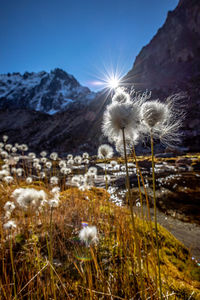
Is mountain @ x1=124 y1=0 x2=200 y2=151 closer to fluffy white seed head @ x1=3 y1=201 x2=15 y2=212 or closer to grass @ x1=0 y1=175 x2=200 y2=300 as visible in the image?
grass @ x1=0 y1=175 x2=200 y2=300

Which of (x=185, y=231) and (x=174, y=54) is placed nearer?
(x=185, y=231)

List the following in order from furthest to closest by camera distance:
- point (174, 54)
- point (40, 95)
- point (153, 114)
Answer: point (40, 95), point (174, 54), point (153, 114)

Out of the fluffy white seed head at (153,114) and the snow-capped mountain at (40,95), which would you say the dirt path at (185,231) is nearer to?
the fluffy white seed head at (153,114)

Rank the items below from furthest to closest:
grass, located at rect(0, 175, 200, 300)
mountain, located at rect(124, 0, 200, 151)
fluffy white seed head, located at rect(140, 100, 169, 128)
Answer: mountain, located at rect(124, 0, 200, 151) < grass, located at rect(0, 175, 200, 300) < fluffy white seed head, located at rect(140, 100, 169, 128)

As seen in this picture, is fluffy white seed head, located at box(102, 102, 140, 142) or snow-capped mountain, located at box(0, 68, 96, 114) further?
snow-capped mountain, located at box(0, 68, 96, 114)

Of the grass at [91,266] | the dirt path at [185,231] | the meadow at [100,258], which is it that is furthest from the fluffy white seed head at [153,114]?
the dirt path at [185,231]

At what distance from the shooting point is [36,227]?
2406mm

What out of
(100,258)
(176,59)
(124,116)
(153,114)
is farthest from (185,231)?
(176,59)

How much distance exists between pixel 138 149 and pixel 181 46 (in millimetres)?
50976

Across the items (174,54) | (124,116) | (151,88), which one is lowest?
(124,116)

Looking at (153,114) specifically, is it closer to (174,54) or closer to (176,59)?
(176,59)

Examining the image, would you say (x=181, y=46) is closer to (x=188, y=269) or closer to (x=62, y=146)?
(x=62, y=146)

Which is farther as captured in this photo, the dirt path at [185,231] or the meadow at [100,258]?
the dirt path at [185,231]

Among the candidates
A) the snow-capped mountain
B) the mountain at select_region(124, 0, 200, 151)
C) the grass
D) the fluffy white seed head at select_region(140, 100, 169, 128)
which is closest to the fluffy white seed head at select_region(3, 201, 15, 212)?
the grass
